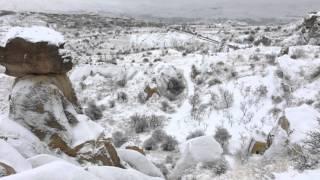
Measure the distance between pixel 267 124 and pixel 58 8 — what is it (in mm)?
48378

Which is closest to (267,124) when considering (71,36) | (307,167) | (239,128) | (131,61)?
(239,128)

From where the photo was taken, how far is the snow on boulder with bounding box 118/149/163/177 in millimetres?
9828

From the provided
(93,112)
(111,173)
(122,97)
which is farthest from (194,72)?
(111,173)

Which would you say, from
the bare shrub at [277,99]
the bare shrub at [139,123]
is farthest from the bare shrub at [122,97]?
the bare shrub at [277,99]

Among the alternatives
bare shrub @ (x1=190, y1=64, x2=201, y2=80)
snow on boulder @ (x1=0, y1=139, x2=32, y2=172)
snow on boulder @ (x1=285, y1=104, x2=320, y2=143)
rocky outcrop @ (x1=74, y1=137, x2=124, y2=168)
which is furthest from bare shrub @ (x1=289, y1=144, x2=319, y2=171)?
bare shrub @ (x1=190, y1=64, x2=201, y2=80)

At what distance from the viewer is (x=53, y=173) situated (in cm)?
470

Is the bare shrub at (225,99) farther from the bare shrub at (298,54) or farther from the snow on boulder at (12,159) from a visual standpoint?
the snow on boulder at (12,159)

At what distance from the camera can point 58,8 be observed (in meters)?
59.0

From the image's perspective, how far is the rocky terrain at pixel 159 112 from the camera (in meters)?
8.86

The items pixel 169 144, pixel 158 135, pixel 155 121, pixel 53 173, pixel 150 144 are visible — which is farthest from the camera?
pixel 155 121

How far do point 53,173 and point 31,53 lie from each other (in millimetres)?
5410

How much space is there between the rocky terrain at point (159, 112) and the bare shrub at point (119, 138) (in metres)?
0.03

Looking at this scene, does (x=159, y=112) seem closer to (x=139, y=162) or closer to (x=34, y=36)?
(x=139, y=162)

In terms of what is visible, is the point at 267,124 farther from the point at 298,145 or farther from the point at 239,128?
the point at 298,145
